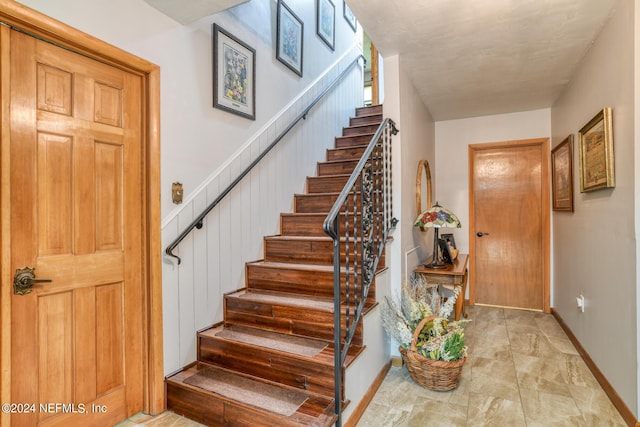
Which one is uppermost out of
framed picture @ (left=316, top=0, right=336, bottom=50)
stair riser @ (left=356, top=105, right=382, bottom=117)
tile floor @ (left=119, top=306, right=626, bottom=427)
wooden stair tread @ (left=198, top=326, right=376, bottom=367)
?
framed picture @ (left=316, top=0, right=336, bottom=50)

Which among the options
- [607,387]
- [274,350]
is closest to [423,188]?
[607,387]

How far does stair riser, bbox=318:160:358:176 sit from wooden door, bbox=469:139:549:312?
1629mm

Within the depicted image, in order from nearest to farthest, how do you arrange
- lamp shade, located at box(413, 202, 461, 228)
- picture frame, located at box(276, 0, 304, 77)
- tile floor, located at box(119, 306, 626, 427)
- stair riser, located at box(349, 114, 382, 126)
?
tile floor, located at box(119, 306, 626, 427) < lamp shade, located at box(413, 202, 461, 228) < picture frame, located at box(276, 0, 304, 77) < stair riser, located at box(349, 114, 382, 126)

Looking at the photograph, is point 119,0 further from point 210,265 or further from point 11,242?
point 210,265

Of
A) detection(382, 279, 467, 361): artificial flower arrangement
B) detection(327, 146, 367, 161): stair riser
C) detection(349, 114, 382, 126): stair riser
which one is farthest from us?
detection(349, 114, 382, 126): stair riser

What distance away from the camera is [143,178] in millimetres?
1974

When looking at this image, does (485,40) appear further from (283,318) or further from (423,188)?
(283,318)

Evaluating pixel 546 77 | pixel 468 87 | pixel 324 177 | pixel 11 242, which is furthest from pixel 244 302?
pixel 546 77

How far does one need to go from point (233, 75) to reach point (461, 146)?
289 cm

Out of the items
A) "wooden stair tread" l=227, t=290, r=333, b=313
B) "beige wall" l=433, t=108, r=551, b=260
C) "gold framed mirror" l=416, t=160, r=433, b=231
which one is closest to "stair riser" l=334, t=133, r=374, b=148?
"gold framed mirror" l=416, t=160, r=433, b=231

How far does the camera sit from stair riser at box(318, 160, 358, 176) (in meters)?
3.58

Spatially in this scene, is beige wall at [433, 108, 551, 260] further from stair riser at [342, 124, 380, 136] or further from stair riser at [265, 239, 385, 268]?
stair riser at [265, 239, 385, 268]

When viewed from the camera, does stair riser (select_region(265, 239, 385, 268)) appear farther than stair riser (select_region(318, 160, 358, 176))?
No

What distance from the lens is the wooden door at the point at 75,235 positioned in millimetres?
1518
